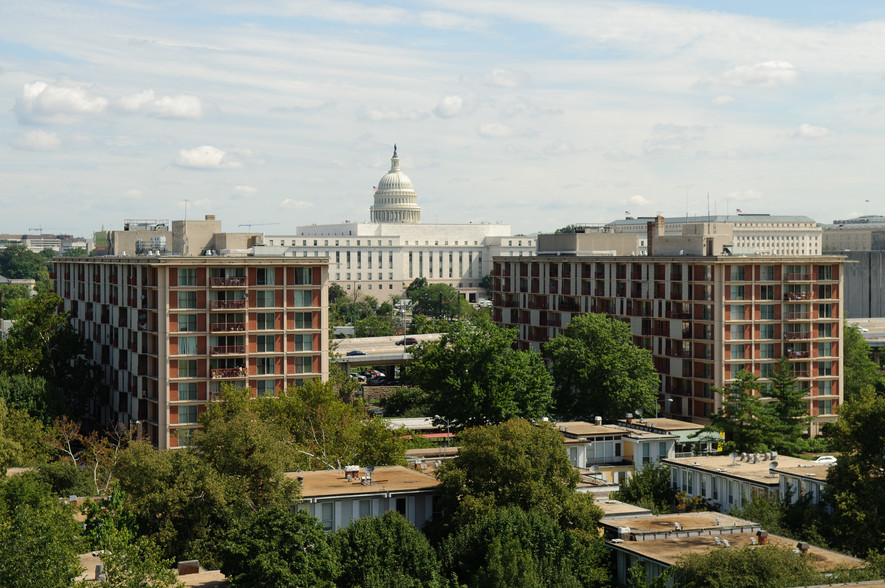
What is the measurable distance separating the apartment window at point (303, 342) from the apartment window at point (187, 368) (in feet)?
25.0

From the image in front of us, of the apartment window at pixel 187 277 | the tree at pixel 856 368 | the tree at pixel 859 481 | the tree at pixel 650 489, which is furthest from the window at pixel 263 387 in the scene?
the tree at pixel 856 368

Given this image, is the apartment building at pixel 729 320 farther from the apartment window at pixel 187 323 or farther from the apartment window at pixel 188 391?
the apartment window at pixel 187 323

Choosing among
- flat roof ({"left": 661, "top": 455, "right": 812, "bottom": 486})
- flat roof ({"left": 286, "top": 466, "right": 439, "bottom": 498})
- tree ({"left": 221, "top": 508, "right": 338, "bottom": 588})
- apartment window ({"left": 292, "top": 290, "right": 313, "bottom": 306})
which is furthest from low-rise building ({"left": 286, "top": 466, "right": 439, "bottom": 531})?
apartment window ({"left": 292, "top": 290, "right": 313, "bottom": 306})

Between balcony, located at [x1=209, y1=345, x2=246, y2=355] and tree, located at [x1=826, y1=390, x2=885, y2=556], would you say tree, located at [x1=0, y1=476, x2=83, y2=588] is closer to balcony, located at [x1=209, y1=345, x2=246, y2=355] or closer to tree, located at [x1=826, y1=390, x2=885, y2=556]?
tree, located at [x1=826, y1=390, x2=885, y2=556]

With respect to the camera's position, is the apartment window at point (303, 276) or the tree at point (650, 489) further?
the apartment window at point (303, 276)

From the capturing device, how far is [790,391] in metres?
86.9

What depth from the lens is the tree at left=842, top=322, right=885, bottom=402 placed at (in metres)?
105

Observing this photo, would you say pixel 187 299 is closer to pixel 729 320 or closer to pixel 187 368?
pixel 187 368

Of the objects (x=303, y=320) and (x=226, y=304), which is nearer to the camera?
(x=226, y=304)

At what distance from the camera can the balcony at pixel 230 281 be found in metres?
86.2

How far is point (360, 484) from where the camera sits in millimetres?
53406

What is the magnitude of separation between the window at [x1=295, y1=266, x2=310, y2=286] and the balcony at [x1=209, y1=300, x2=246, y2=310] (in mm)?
4613

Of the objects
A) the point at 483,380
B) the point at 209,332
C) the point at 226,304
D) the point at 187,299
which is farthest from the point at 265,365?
the point at 483,380

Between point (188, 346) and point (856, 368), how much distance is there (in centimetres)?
5884
